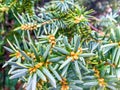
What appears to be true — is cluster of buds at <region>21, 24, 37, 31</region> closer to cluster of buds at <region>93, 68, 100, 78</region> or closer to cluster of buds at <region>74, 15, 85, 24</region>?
cluster of buds at <region>74, 15, 85, 24</region>

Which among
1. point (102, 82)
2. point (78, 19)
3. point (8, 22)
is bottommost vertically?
point (102, 82)

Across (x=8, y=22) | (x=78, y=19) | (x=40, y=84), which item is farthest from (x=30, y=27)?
(x=8, y=22)

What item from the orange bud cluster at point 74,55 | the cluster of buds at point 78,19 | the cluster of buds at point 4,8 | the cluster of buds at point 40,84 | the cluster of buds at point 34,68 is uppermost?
the cluster of buds at point 4,8

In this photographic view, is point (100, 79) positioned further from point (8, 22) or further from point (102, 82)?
point (8, 22)

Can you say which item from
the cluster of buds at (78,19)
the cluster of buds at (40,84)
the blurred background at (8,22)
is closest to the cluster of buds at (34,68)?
the cluster of buds at (40,84)

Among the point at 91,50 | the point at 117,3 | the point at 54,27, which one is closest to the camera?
the point at 91,50

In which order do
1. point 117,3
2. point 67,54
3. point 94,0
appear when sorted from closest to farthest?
point 67,54, point 117,3, point 94,0

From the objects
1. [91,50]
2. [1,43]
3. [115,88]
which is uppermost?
[1,43]

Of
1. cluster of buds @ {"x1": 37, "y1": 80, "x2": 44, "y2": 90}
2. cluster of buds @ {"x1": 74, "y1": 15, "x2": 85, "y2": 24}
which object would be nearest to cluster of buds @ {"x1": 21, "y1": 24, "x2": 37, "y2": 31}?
cluster of buds @ {"x1": 74, "y1": 15, "x2": 85, "y2": 24}

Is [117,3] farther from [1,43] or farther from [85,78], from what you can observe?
[85,78]

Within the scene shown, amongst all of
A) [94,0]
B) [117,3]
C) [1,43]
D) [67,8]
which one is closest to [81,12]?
[67,8]

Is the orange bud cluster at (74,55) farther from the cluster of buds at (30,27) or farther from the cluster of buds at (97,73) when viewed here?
the cluster of buds at (30,27)
